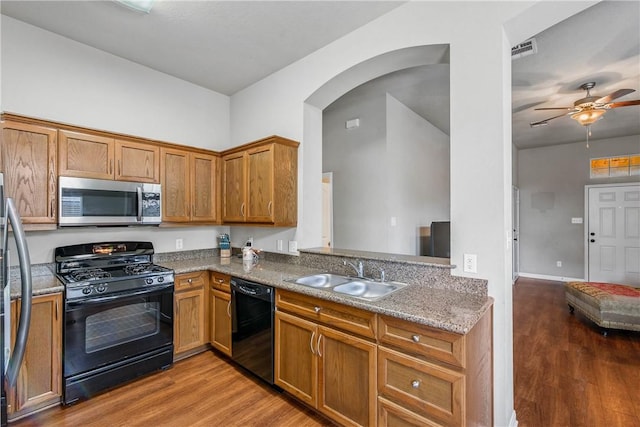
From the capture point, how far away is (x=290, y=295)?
7.23ft

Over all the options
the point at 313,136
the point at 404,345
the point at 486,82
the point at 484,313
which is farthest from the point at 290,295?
the point at 486,82

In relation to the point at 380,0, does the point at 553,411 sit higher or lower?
lower

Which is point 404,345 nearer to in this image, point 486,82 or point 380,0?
point 486,82

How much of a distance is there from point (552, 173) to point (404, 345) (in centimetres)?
699

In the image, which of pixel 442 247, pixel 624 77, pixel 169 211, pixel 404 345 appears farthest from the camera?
pixel 442 247

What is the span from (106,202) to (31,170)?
1.76 feet

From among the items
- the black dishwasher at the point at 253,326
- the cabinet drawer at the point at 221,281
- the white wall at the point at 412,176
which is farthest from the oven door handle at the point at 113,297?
the white wall at the point at 412,176

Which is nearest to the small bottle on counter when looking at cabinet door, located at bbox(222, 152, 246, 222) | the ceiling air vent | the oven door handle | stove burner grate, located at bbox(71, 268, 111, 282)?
cabinet door, located at bbox(222, 152, 246, 222)

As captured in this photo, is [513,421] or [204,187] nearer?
[513,421]

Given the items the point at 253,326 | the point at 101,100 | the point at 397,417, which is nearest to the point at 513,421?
the point at 397,417

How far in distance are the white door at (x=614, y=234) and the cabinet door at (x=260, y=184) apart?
22.4 ft

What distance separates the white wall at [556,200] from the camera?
6102mm

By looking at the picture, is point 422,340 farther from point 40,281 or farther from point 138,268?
point 40,281

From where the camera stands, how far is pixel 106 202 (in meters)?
2.64
